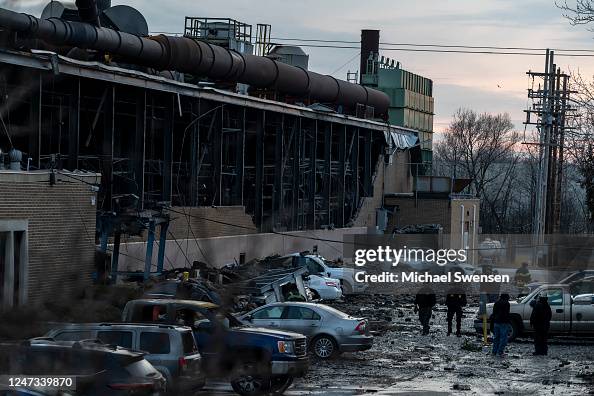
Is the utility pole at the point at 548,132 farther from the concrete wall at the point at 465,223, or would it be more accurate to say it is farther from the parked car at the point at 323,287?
the parked car at the point at 323,287

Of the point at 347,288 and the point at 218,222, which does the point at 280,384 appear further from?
the point at 347,288

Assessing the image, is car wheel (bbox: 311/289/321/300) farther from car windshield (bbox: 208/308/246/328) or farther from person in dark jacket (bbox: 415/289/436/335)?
car windshield (bbox: 208/308/246/328)

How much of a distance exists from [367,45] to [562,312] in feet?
232

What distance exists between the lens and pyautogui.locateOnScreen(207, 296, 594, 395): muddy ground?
2108 centimetres

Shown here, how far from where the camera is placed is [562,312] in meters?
30.9

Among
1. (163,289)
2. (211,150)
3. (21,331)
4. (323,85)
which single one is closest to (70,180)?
(163,289)

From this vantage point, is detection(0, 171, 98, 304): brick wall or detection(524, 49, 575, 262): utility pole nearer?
detection(0, 171, 98, 304): brick wall

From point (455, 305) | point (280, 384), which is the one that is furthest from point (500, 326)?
point (280, 384)

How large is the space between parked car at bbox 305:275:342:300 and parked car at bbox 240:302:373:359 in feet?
49.5

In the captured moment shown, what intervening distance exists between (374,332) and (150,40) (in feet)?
53.8

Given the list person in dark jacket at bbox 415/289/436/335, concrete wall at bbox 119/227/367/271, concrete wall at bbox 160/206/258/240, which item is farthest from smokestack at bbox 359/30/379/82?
person in dark jacket at bbox 415/289/436/335

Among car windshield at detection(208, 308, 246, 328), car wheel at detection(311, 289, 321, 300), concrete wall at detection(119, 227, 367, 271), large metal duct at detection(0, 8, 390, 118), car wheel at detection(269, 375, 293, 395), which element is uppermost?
large metal duct at detection(0, 8, 390, 118)

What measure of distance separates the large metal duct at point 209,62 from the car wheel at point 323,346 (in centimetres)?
897

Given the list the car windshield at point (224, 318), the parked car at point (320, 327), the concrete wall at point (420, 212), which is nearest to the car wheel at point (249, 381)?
the car windshield at point (224, 318)
